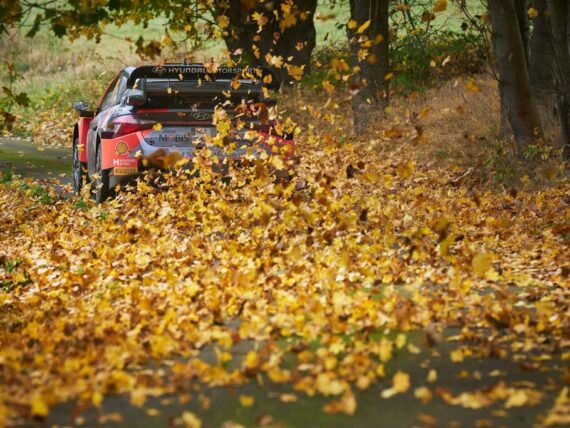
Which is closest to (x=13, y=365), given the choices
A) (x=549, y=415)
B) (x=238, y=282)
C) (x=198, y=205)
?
(x=238, y=282)

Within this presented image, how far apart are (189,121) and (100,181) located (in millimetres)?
1665

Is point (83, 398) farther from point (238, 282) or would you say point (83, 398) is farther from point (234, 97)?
point (234, 97)

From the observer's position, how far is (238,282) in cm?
832

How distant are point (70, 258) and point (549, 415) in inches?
259

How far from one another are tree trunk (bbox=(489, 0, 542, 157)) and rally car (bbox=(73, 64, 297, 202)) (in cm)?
330

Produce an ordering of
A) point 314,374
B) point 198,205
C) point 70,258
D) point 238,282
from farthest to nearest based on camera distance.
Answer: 1. point 198,205
2. point 70,258
3. point 238,282
4. point 314,374

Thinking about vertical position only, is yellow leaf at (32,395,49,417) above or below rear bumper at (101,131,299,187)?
below

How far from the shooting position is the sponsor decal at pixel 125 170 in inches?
515

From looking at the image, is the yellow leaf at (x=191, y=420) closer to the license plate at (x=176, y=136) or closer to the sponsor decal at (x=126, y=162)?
the license plate at (x=176, y=136)

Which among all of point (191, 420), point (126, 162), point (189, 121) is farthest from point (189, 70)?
point (191, 420)

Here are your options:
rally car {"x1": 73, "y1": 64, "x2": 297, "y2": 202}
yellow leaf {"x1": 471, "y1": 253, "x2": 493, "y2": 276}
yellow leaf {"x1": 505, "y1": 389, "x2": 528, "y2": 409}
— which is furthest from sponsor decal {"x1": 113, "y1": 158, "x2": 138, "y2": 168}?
yellow leaf {"x1": 505, "y1": 389, "x2": 528, "y2": 409}

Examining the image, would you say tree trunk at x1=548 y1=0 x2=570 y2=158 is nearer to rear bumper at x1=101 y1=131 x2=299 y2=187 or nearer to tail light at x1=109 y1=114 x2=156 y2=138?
rear bumper at x1=101 y1=131 x2=299 y2=187

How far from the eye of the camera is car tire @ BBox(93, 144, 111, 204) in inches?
536

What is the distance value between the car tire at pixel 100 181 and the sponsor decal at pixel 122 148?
0.52 metres
